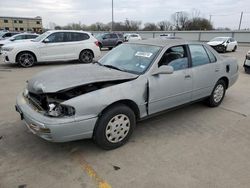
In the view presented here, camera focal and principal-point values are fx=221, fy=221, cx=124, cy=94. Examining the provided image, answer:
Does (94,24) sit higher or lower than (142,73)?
higher

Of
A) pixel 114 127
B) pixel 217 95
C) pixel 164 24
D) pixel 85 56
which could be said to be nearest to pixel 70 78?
pixel 114 127

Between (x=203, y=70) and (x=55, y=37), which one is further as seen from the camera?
(x=55, y=37)

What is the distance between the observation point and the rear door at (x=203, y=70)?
4211mm

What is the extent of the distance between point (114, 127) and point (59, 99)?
2.79 ft

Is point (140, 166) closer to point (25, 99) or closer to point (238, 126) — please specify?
point (25, 99)

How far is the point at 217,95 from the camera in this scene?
494 cm

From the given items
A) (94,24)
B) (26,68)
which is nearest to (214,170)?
(26,68)

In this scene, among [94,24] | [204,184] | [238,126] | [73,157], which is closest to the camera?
[204,184]

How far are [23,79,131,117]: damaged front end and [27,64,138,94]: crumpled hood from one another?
58 millimetres

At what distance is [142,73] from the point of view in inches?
135

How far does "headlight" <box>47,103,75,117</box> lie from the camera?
2.76 metres

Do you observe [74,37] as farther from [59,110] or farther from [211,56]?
[59,110]

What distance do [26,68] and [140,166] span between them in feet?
28.6

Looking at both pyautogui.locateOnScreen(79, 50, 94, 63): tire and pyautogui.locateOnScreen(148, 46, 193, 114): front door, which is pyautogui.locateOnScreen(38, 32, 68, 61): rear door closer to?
pyautogui.locateOnScreen(79, 50, 94, 63): tire
